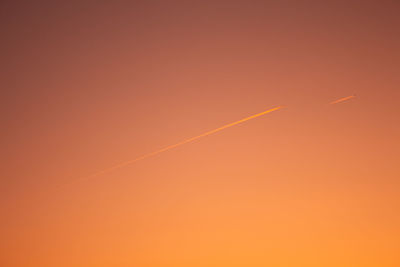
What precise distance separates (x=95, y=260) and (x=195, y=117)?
124 centimetres

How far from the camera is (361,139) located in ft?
7.67

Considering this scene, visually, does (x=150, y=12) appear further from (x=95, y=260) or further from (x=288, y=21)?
(x=95, y=260)

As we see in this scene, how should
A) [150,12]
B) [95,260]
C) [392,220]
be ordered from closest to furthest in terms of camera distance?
[392,220]
[95,260]
[150,12]

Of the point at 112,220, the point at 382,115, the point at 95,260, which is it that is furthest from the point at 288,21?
the point at 95,260

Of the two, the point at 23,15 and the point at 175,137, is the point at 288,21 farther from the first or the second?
the point at 23,15

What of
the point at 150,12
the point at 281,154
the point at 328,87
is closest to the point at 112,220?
the point at 281,154

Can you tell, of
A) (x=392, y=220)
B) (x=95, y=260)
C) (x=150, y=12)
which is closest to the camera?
(x=392, y=220)

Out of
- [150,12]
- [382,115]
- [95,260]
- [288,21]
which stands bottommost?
[95,260]

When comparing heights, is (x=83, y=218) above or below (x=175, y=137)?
below

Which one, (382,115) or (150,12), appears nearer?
(382,115)

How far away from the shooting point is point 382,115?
7.66 feet

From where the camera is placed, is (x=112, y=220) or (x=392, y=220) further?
(x=112, y=220)

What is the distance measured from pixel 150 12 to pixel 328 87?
1427 mm

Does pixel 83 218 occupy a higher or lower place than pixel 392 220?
higher
